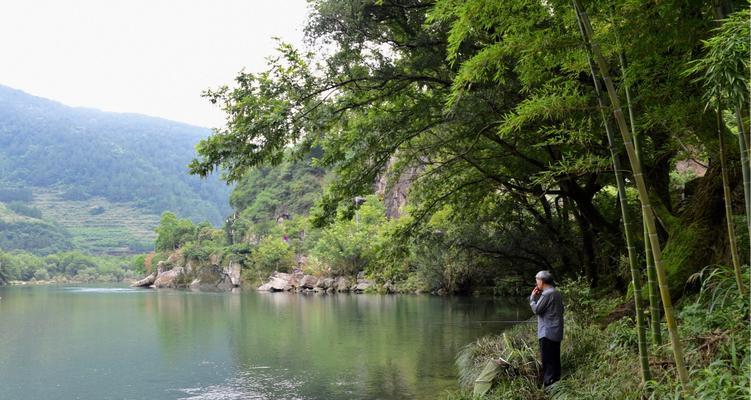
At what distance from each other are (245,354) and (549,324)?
31.1ft

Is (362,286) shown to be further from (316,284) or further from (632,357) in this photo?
(632,357)

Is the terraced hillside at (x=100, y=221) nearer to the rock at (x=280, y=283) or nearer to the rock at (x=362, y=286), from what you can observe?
the rock at (x=280, y=283)

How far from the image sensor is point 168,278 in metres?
67.7

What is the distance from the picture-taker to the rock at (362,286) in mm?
43062

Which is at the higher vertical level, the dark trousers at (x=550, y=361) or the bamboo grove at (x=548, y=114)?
the bamboo grove at (x=548, y=114)

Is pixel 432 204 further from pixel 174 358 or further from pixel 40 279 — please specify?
pixel 40 279

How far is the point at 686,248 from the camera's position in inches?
299

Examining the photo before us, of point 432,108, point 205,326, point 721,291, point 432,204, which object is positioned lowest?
point 205,326

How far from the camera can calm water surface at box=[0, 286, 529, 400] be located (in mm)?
10086

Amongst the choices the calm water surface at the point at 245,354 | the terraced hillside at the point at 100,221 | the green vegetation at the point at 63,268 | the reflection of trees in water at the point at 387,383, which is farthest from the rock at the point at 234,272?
the terraced hillside at the point at 100,221

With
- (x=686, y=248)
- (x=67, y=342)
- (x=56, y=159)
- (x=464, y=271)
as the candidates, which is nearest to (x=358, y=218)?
(x=464, y=271)

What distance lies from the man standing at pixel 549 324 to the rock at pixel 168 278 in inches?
2588

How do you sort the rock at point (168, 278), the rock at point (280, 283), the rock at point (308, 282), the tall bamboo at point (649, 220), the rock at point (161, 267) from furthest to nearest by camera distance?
the rock at point (161, 267), the rock at point (168, 278), the rock at point (280, 283), the rock at point (308, 282), the tall bamboo at point (649, 220)

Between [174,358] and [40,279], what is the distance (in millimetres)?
94289
